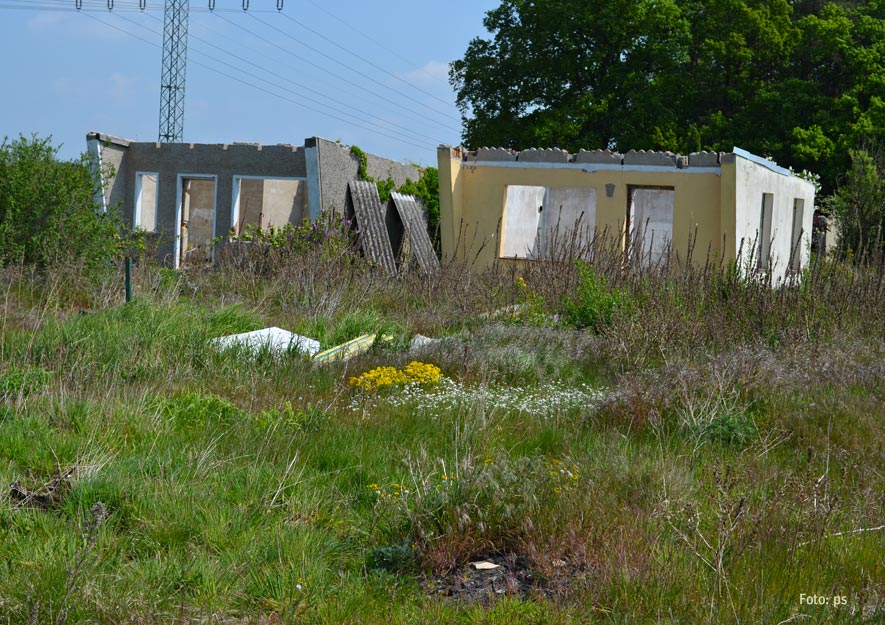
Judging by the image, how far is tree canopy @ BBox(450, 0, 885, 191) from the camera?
28.1m

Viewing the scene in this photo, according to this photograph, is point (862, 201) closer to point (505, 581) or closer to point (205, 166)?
point (205, 166)

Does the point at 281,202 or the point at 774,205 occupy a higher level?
the point at 774,205

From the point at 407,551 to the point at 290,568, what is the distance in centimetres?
48

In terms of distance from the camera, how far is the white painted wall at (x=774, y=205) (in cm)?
→ 1568

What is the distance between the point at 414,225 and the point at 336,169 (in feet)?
7.69

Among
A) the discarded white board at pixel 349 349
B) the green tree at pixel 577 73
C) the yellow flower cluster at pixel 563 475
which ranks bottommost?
the yellow flower cluster at pixel 563 475

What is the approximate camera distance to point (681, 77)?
29.7 meters

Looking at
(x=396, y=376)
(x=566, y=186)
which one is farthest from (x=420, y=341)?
(x=566, y=186)

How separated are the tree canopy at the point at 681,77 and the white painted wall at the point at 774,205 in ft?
26.9

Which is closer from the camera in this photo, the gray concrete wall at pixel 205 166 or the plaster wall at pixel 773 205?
the plaster wall at pixel 773 205

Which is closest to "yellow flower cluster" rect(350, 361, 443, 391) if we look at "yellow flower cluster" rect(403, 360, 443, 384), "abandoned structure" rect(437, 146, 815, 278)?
"yellow flower cluster" rect(403, 360, 443, 384)

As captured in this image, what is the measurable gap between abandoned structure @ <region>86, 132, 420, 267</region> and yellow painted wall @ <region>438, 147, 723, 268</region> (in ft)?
6.35

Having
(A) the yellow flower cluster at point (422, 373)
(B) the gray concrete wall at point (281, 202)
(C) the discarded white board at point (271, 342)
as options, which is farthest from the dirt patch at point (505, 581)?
(B) the gray concrete wall at point (281, 202)

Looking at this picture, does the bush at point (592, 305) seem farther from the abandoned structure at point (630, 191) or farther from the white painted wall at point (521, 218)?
the white painted wall at point (521, 218)
